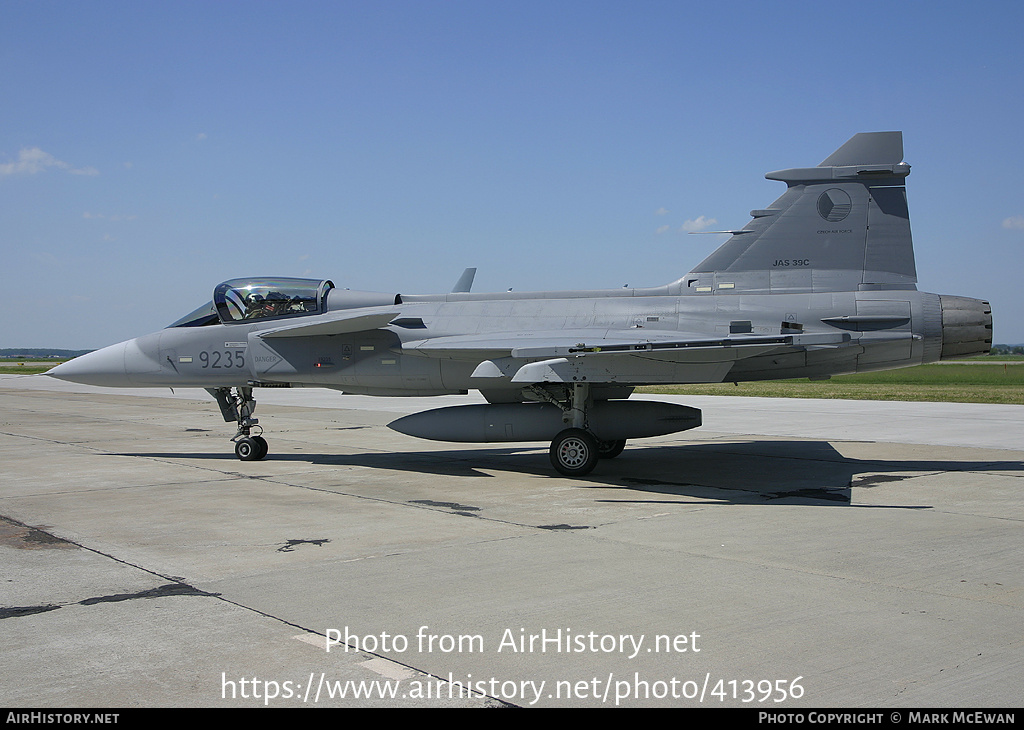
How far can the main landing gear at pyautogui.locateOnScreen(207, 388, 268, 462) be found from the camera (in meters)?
13.1

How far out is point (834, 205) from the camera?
11.4 m

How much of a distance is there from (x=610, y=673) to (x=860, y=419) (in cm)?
1653

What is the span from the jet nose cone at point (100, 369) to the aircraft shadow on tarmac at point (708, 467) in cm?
152

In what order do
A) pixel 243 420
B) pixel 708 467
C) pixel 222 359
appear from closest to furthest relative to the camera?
pixel 708 467
pixel 222 359
pixel 243 420

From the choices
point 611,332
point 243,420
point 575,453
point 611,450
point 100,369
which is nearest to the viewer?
point 575,453

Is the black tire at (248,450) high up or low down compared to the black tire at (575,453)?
down

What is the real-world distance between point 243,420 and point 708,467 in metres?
7.29

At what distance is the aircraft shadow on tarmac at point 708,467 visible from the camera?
9.79 m

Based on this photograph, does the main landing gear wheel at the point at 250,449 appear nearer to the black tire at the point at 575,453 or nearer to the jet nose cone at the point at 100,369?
the jet nose cone at the point at 100,369

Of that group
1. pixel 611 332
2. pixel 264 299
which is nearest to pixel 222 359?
pixel 264 299

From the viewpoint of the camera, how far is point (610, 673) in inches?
161

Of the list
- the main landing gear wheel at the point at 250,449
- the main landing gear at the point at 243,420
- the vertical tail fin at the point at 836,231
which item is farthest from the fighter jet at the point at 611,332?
the main landing gear wheel at the point at 250,449

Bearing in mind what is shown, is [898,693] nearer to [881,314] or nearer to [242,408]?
A: [881,314]

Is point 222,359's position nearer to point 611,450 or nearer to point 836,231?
point 611,450
